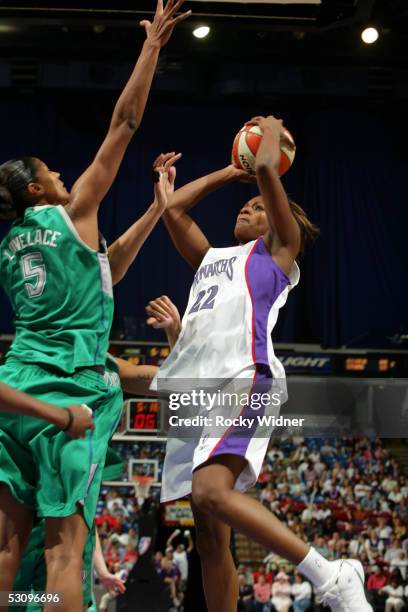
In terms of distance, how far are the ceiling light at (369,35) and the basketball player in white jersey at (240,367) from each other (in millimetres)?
9779

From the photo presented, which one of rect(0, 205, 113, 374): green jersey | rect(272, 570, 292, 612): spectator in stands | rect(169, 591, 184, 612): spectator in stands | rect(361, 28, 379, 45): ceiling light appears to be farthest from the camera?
rect(361, 28, 379, 45): ceiling light

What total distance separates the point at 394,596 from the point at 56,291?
7377 millimetres

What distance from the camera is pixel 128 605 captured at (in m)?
7.77

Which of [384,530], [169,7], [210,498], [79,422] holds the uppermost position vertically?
[169,7]

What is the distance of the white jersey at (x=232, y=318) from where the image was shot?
378cm

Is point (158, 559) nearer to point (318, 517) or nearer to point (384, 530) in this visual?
point (318, 517)

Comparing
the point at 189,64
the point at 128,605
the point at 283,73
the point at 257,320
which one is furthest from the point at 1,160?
the point at 257,320

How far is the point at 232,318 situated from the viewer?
3.86m

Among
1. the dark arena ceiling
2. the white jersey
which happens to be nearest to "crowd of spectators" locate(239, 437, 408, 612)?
the white jersey

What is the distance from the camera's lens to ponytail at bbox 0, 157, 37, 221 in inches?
132

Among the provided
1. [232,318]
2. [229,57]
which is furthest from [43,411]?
[229,57]

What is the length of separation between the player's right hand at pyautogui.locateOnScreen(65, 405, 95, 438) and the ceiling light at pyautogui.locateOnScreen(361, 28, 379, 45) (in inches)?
463

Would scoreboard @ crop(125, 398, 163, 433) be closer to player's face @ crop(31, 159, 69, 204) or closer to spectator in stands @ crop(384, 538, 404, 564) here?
player's face @ crop(31, 159, 69, 204)

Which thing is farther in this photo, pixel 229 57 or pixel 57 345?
pixel 229 57
